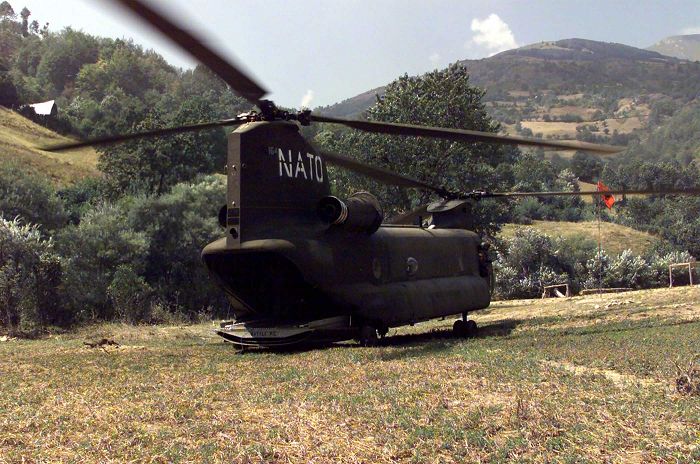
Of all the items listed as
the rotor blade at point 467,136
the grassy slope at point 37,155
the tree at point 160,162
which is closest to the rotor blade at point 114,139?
the rotor blade at point 467,136

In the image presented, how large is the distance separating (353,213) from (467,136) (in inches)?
109

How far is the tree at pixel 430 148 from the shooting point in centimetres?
3072

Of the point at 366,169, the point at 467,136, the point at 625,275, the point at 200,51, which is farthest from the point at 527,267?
the point at 200,51

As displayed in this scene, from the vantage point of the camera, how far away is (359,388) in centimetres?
907

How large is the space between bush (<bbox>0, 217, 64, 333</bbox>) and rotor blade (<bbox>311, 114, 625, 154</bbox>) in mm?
15350

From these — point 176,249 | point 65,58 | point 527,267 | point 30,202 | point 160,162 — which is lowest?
point 527,267

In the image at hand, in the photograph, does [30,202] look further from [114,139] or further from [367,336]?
[367,336]

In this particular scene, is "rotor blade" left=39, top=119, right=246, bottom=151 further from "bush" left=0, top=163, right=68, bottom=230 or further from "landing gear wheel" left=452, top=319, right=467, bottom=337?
"bush" left=0, top=163, right=68, bottom=230

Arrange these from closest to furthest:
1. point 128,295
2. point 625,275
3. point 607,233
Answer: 1. point 128,295
2. point 625,275
3. point 607,233

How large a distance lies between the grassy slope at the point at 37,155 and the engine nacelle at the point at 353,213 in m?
53.8

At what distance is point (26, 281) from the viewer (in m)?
25.2

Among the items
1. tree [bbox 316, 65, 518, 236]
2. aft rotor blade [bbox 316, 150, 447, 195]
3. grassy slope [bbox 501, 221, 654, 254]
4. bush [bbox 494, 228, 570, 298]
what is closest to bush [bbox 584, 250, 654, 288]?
bush [bbox 494, 228, 570, 298]

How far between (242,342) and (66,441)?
21.9 feet

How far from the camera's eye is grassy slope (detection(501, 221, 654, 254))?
7131 centimetres
